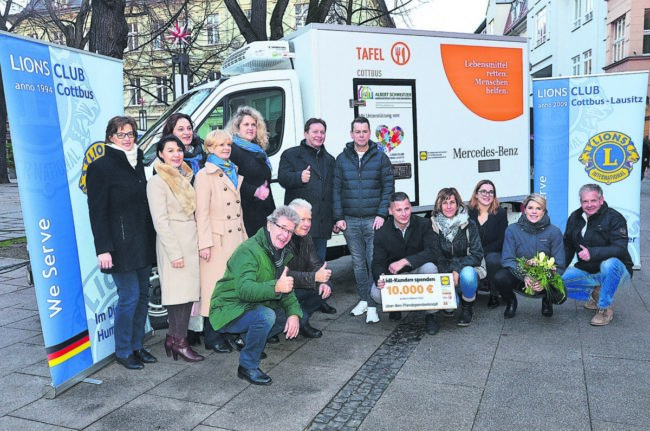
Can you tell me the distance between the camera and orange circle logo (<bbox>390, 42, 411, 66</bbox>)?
6387 millimetres

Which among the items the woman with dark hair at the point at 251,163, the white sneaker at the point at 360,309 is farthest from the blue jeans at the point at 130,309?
the white sneaker at the point at 360,309

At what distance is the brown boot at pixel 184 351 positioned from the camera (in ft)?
14.8

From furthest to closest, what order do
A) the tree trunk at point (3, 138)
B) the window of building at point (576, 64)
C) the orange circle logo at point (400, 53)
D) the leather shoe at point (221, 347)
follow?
the window of building at point (576, 64), the tree trunk at point (3, 138), the orange circle logo at point (400, 53), the leather shoe at point (221, 347)

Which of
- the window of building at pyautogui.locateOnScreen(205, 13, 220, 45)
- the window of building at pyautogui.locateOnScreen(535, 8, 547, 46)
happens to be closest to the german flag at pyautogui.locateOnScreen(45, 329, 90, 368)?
the window of building at pyautogui.locateOnScreen(205, 13, 220, 45)

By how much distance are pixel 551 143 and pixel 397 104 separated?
242 centimetres

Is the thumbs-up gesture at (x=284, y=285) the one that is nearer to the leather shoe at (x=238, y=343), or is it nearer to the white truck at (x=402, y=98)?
the leather shoe at (x=238, y=343)

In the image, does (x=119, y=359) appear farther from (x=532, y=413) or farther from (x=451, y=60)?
(x=451, y=60)

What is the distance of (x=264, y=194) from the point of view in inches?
197

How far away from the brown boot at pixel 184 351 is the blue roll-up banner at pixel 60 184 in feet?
1.67

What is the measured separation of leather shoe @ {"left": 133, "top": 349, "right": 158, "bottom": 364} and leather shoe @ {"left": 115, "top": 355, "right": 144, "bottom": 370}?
0.07 metres

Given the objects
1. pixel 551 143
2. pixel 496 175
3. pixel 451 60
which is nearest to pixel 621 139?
pixel 551 143

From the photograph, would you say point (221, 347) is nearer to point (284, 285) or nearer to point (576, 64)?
point (284, 285)

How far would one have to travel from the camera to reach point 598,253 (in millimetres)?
5340

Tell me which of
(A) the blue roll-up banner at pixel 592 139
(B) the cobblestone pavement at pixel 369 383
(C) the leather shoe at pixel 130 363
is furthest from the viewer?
(A) the blue roll-up banner at pixel 592 139
